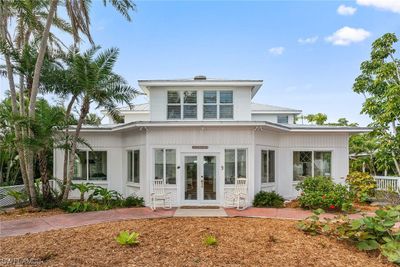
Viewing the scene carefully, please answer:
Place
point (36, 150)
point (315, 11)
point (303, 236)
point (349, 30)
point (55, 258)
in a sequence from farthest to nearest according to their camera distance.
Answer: point (349, 30), point (315, 11), point (36, 150), point (303, 236), point (55, 258)

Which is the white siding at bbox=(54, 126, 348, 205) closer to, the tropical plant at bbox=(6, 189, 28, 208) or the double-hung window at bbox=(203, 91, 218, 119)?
the double-hung window at bbox=(203, 91, 218, 119)

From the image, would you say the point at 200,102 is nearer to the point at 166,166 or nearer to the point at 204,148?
the point at 204,148

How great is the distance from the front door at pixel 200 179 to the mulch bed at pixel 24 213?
16.6 ft

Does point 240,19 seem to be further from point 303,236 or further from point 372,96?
point 303,236

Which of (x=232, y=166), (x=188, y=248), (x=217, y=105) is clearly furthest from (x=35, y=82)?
(x=188, y=248)

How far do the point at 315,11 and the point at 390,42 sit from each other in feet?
19.7

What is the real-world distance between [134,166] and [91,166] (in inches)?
105

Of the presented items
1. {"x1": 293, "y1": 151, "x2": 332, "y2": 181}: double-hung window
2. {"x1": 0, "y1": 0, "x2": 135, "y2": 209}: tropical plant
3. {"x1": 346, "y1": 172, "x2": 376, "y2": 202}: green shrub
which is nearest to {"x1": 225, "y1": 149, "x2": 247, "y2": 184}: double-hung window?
{"x1": 293, "y1": 151, "x2": 332, "y2": 181}: double-hung window

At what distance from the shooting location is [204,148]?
39.5ft

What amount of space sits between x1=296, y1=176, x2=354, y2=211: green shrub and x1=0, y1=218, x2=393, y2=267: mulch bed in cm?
325

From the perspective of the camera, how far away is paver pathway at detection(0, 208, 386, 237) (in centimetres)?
848

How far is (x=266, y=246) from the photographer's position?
6.55 m

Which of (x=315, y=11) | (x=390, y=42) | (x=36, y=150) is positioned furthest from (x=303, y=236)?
(x=390, y=42)

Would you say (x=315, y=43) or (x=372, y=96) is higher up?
(x=315, y=43)
